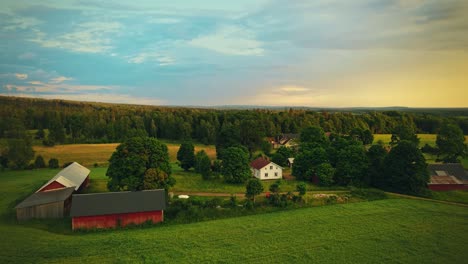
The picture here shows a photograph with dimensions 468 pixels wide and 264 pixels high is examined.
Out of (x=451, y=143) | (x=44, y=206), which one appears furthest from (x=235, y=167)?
(x=451, y=143)

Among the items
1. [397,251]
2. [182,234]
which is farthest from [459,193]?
[182,234]

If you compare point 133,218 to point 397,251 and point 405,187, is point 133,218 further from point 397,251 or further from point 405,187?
point 405,187

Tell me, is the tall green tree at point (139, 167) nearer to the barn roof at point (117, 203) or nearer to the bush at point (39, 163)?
the barn roof at point (117, 203)

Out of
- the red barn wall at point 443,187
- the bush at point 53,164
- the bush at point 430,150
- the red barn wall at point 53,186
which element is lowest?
the bush at point 53,164

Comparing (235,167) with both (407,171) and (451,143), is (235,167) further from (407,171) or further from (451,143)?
(451,143)

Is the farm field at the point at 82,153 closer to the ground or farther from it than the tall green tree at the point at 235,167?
closer to the ground

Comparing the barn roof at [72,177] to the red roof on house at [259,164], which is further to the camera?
the red roof on house at [259,164]

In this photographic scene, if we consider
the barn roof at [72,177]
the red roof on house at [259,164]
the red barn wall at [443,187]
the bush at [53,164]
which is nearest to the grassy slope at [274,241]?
the barn roof at [72,177]

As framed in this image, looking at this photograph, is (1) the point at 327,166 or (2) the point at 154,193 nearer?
(2) the point at 154,193
